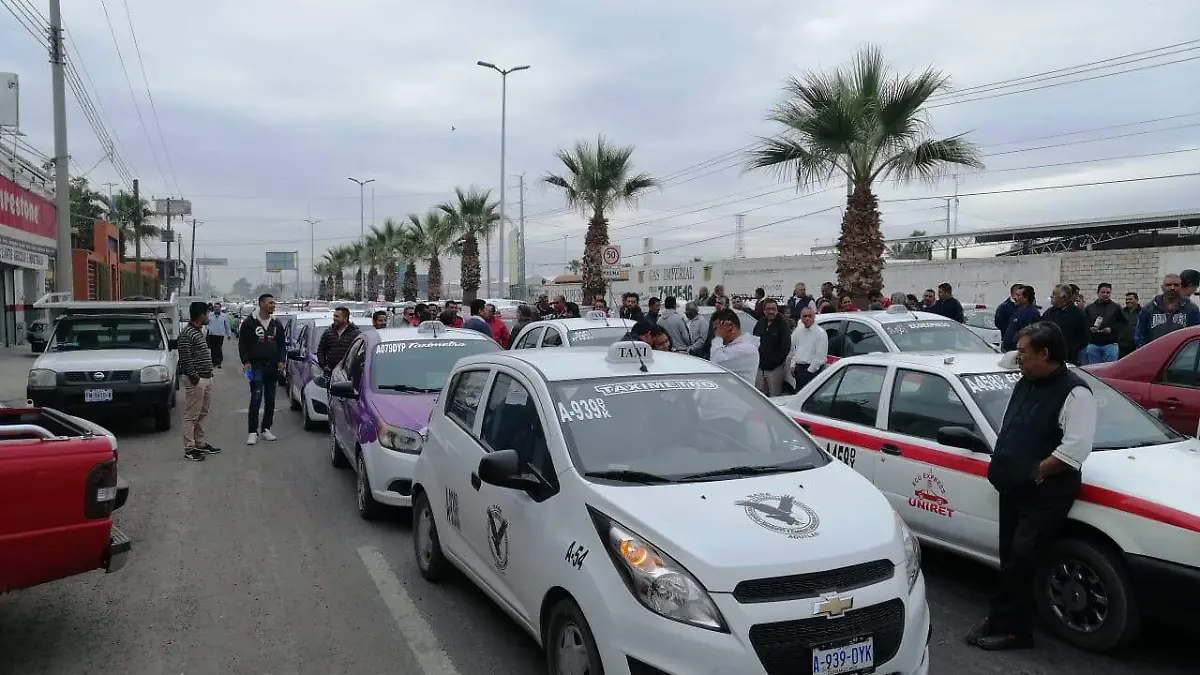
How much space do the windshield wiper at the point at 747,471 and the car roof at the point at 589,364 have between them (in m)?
0.82

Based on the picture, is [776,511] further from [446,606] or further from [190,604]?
[190,604]

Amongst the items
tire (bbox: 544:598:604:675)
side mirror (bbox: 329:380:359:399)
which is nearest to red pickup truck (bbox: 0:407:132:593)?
tire (bbox: 544:598:604:675)

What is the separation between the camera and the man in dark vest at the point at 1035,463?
4344 mm

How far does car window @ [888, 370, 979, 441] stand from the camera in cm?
553

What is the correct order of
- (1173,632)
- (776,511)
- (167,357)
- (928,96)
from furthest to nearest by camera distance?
1. (928,96)
2. (167,357)
3. (1173,632)
4. (776,511)

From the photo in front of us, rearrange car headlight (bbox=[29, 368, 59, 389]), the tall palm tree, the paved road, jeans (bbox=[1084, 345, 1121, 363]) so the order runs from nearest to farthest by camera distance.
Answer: the paved road
car headlight (bbox=[29, 368, 59, 389])
jeans (bbox=[1084, 345, 1121, 363])
the tall palm tree

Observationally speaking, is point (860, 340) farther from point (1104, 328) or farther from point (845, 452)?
point (845, 452)

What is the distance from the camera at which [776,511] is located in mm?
3623

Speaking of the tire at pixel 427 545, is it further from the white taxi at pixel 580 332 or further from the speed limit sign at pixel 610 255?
the speed limit sign at pixel 610 255

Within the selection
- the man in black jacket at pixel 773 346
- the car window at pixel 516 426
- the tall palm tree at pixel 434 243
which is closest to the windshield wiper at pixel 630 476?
the car window at pixel 516 426

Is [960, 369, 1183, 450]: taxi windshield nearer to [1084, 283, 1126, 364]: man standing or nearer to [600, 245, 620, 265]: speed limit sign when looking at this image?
[1084, 283, 1126, 364]: man standing

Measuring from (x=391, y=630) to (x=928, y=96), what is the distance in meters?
14.0

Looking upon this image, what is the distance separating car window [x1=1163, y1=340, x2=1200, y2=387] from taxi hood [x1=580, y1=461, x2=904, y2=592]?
15.2 feet

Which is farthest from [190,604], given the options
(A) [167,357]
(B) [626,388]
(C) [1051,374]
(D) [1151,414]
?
(A) [167,357]
